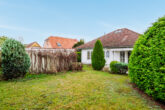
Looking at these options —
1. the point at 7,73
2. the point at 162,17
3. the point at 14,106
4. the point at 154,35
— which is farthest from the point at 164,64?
the point at 7,73

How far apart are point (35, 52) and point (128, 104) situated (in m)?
7.17

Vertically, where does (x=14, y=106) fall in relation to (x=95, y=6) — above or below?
below

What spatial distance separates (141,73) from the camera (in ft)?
12.3

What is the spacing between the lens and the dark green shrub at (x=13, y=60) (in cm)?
574

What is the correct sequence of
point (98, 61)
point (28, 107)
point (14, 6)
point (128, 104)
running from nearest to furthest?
point (28, 107) < point (128, 104) < point (14, 6) < point (98, 61)

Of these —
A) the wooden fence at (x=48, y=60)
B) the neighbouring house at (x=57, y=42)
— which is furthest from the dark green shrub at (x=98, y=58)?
the neighbouring house at (x=57, y=42)

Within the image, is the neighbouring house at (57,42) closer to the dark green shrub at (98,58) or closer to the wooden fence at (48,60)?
the dark green shrub at (98,58)

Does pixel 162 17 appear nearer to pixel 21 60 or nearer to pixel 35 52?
pixel 21 60

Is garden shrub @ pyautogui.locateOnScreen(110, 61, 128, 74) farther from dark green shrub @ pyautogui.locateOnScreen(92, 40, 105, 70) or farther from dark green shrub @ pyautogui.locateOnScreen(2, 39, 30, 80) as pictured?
dark green shrub @ pyautogui.locateOnScreen(2, 39, 30, 80)

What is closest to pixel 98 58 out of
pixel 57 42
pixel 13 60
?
pixel 13 60

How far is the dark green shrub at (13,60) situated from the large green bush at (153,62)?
6246 millimetres

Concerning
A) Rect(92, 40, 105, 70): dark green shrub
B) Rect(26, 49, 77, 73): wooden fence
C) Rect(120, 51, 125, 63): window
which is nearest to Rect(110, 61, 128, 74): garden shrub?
Rect(92, 40, 105, 70): dark green shrub

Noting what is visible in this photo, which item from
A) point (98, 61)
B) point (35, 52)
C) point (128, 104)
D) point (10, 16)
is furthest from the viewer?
point (98, 61)

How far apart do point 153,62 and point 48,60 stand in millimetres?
7120
